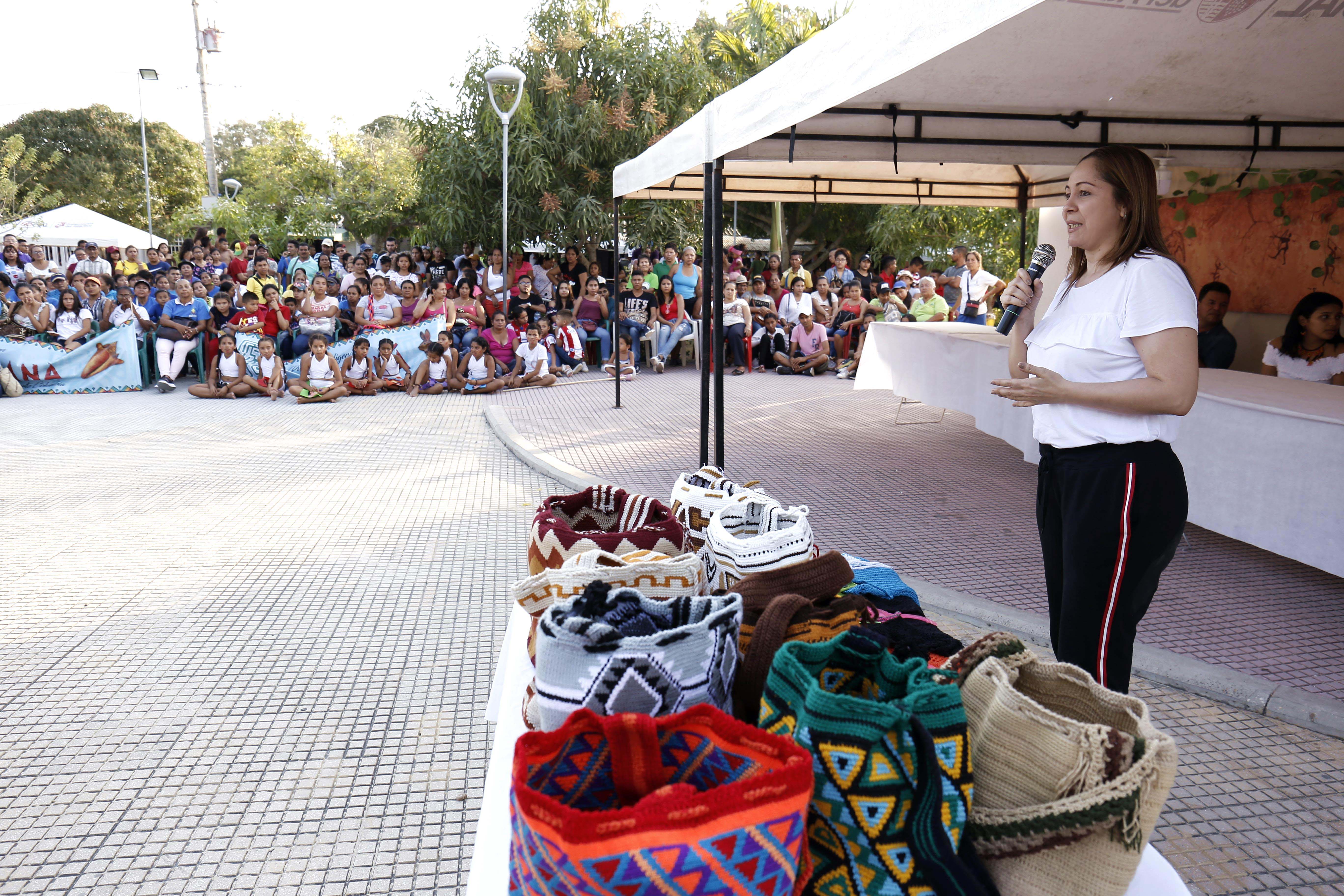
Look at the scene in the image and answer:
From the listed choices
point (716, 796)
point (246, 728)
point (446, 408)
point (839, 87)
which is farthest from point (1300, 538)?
point (446, 408)

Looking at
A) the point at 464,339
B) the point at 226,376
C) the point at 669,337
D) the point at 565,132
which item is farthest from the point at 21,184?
the point at 669,337

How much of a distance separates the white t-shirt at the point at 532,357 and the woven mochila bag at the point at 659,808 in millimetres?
12006

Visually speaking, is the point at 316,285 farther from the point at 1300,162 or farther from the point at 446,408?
the point at 1300,162

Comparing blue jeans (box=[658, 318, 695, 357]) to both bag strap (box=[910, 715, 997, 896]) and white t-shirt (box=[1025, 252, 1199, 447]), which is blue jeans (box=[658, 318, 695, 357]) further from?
bag strap (box=[910, 715, 997, 896])

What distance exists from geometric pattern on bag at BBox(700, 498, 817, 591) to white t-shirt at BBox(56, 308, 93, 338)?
14151 mm

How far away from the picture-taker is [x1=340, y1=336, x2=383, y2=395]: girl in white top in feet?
39.6

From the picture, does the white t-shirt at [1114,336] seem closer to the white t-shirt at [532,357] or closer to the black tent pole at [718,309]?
the black tent pole at [718,309]

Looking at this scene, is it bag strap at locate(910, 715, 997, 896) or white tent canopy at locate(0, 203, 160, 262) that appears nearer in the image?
bag strap at locate(910, 715, 997, 896)

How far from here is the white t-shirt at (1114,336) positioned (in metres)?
2.05

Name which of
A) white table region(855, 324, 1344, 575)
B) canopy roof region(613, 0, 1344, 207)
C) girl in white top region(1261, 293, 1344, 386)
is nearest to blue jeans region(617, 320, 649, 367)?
canopy roof region(613, 0, 1344, 207)

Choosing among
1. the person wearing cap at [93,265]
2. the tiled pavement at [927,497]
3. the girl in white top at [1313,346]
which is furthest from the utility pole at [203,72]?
the girl in white top at [1313,346]

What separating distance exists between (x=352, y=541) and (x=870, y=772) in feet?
15.7

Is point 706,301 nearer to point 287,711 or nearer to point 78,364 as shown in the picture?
point 287,711

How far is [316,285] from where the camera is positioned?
1327 cm
